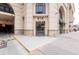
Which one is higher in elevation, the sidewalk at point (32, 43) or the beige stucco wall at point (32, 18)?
the beige stucco wall at point (32, 18)

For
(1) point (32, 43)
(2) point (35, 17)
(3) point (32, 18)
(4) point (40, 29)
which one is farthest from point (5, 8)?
(1) point (32, 43)

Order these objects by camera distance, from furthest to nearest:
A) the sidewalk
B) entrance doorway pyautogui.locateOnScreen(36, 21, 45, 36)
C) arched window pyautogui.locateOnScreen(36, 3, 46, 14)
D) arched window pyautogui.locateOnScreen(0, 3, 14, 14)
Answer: arched window pyautogui.locateOnScreen(0, 3, 14, 14) < arched window pyautogui.locateOnScreen(36, 3, 46, 14) < entrance doorway pyautogui.locateOnScreen(36, 21, 45, 36) < the sidewalk

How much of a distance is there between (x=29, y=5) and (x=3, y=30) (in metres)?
5.40

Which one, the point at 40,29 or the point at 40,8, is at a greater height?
the point at 40,8

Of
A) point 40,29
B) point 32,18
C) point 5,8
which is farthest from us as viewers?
point 5,8

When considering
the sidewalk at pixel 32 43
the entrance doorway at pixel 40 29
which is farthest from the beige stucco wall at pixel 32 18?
the sidewalk at pixel 32 43

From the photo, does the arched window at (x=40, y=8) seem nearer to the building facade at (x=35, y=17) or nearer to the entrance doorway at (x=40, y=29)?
the building facade at (x=35, y=17)

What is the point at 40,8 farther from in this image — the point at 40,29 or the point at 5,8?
the point at 5,8

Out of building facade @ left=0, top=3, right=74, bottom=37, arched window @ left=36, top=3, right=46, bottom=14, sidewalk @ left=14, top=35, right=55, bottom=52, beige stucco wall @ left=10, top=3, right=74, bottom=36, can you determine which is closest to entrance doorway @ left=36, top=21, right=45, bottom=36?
building facade @ left=0, top=3, right=74, bottom=37

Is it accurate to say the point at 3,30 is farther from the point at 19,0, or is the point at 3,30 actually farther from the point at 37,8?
the point at 19,0

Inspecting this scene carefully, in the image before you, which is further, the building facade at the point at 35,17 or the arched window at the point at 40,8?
the arched window at the point at 40,8

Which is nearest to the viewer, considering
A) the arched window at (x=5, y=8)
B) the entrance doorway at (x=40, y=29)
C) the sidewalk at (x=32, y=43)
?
the sidewalk at (x=32, y=43)

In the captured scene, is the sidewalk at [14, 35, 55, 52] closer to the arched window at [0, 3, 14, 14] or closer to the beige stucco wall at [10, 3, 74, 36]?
the beige stucco wall at [10, 3, 74, 36]

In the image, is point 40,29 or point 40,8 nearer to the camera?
point 40,29
